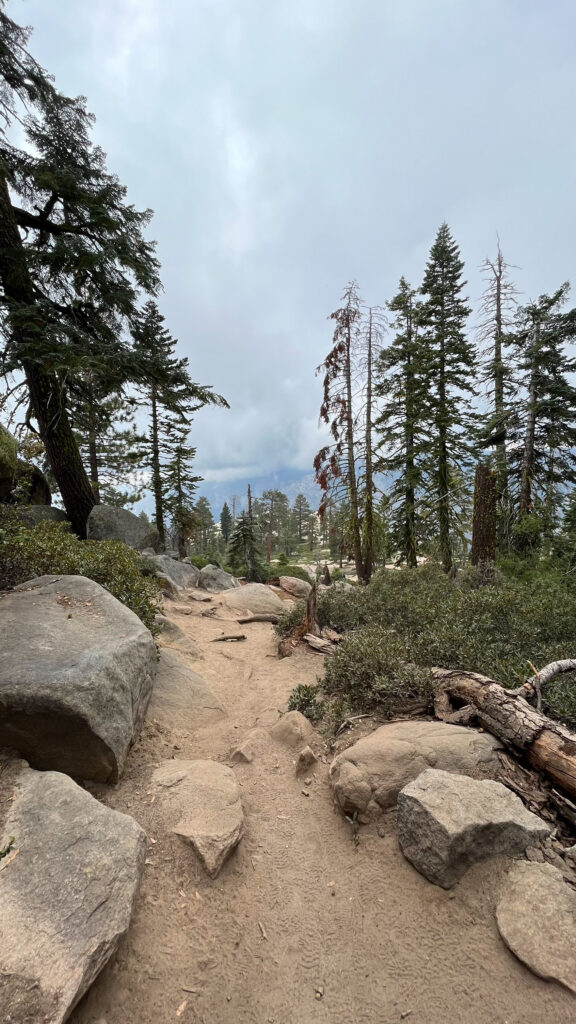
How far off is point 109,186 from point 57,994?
15.0 meters

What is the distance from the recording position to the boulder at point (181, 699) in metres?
5.03

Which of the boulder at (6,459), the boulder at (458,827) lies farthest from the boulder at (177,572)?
the boulder at (458,827)

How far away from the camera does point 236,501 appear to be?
78938 mm

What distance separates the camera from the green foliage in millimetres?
4852

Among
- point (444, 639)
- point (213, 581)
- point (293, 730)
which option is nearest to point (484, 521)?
point (444, 639)

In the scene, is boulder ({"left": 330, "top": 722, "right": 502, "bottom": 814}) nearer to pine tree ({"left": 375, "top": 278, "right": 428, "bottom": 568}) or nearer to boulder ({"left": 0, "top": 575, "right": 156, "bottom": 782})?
boulder ({"left": 0, "top": 575, "right": 156, "bottom": 782})

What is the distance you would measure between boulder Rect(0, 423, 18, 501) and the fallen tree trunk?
807 centimetres

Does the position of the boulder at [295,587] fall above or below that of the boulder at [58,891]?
below

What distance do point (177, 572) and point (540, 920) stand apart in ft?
48.1

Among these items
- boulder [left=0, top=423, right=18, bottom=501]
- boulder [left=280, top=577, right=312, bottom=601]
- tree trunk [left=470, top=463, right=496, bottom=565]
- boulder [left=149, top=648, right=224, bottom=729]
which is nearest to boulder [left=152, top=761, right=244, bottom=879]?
boulder [left=149, top=648, right=224, bottom=729]

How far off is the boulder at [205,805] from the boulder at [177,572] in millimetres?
10301

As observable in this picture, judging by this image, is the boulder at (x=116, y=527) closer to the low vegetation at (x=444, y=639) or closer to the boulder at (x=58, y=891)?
the low vegetation at (x=444, y=639)

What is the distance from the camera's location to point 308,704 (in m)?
5.05

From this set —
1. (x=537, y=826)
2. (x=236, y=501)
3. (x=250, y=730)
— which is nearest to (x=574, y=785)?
(x=537, y=826)
